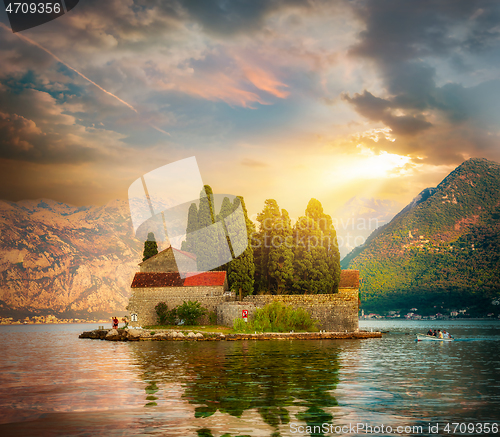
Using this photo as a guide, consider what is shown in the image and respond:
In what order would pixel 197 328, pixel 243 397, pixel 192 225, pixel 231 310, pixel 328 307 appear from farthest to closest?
pixel 192 225 → pixel 328 307 → pixel 231 310 → pixel 197 328 → pixel 243 397

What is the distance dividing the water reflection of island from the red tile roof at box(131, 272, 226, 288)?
18.1 meters

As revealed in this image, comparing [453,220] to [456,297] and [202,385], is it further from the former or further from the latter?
[202,385]

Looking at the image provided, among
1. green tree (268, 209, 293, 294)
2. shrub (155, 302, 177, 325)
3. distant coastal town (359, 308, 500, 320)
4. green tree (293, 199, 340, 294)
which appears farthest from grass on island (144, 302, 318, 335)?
distant coastal town (359, 308, 500, 320)

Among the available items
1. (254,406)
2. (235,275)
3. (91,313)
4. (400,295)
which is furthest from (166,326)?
(91,313)

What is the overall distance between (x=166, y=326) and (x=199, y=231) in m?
10.7

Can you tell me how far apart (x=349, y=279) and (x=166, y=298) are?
2104cm

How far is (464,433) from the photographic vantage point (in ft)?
35.3

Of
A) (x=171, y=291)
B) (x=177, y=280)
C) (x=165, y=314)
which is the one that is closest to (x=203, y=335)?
(x=165, y=314)

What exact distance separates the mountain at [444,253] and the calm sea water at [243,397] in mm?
103721

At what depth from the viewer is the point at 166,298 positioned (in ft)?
161

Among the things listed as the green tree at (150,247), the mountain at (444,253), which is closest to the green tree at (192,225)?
the green tree at (150,247)

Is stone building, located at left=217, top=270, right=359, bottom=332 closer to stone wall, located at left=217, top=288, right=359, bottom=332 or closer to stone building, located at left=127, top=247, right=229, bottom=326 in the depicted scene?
stone wall, located at left=217, top=288, right=359, bottom=332

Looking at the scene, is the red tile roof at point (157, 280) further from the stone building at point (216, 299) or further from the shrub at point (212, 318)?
the shrub at point (212, 318)

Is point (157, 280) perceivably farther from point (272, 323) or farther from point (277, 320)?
point (277, 320)
